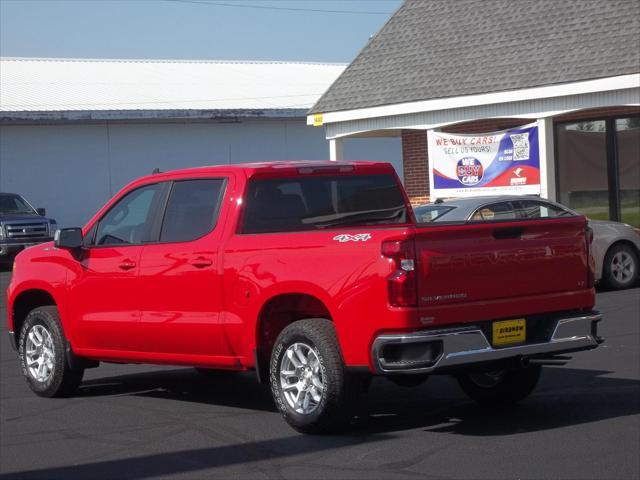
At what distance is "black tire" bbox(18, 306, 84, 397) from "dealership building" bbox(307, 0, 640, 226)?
1196 cm

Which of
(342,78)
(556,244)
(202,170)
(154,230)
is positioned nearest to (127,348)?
(154,230)

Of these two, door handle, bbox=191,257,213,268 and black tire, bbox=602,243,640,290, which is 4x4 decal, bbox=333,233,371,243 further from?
black tire, bbox=602,243,640,290

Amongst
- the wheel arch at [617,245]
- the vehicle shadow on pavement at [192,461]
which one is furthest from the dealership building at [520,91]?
the vehicle shadow on pavement at [192,461]

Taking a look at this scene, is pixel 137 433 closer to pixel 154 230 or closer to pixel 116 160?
pixel 154 230

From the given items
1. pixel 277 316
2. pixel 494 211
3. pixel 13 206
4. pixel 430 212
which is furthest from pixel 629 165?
pixel 13 206

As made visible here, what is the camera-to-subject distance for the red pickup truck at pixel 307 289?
7523mm

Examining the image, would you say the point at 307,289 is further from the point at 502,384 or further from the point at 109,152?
the point at 109,152

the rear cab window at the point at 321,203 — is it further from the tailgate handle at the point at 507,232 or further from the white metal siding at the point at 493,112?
the white metal siding at the point at 493,112

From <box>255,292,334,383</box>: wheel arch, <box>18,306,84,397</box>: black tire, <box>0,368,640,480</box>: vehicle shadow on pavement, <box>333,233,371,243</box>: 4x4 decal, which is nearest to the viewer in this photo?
<box>0,368,640,480</box>: vehicle shadow on pavement

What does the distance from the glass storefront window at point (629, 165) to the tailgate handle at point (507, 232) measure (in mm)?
13345

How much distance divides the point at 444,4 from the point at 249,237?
17.7 meters

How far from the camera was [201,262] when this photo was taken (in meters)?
8.71

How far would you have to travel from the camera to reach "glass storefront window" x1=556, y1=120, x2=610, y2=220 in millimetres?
21062

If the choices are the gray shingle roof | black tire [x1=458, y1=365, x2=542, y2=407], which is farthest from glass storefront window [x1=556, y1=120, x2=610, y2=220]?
black tire [x1=458, y1=365, x2=542, y2=407]
